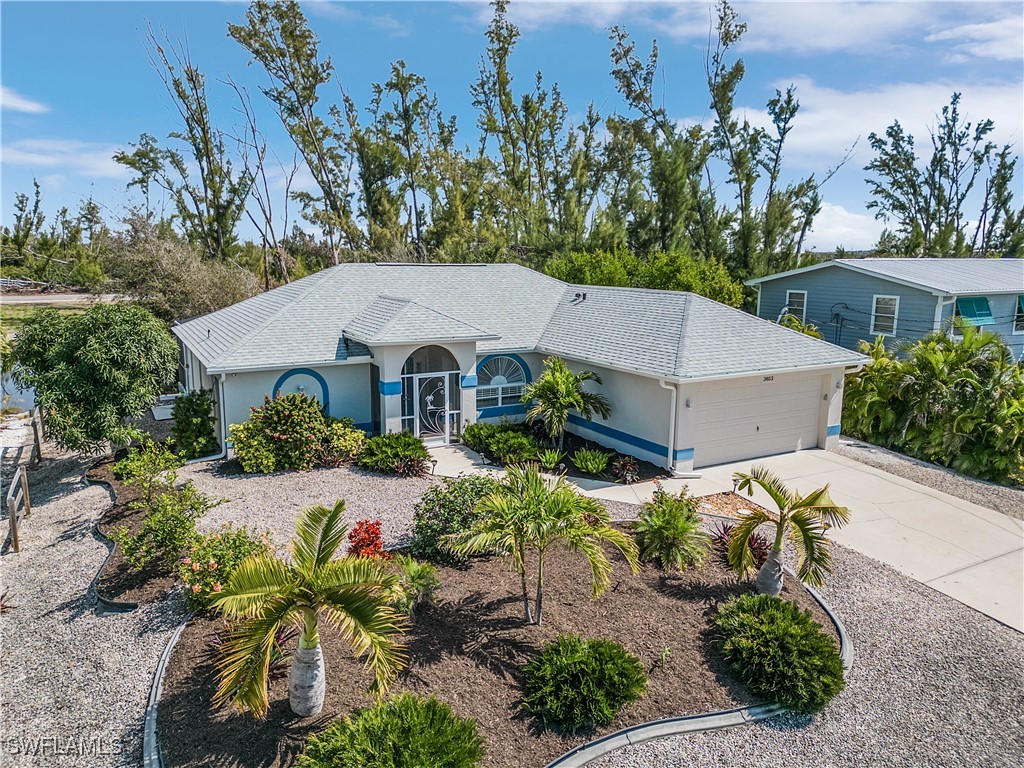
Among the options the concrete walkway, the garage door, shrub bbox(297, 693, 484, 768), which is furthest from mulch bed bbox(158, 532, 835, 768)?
the garage door

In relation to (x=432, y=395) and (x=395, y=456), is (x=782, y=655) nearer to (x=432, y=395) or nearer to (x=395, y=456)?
(x=395, y=456)

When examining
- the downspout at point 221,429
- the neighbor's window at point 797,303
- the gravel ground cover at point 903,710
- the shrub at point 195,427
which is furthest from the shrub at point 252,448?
the neighbor's window at point 797,303

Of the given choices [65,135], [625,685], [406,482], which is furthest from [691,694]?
[65,135]

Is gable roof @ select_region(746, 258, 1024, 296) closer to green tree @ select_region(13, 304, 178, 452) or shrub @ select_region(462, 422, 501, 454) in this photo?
shrub @ select_region(462, 422, 501, 454)

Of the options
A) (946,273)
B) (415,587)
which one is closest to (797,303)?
(946,273)

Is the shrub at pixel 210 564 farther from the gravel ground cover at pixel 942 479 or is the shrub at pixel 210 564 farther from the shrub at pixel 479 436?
the gravel ground cover at pixel 942 479

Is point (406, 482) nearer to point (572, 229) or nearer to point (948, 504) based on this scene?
point (948, 504)
